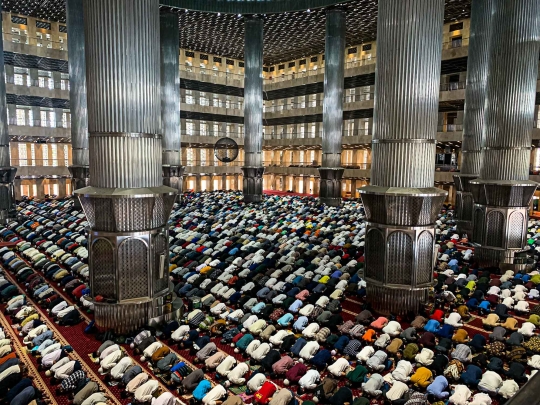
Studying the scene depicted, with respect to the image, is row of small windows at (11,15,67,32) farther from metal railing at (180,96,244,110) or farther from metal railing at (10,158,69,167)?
metal railing at (180,96,244,110)

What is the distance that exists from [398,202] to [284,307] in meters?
3.80

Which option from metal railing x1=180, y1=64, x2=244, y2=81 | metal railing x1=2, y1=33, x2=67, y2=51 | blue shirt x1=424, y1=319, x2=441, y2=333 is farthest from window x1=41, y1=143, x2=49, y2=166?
blue shirt x1=424, y1=319, x2=441, y2=333

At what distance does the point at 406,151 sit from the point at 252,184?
18.2 m

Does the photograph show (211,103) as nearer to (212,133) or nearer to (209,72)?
(212,133)

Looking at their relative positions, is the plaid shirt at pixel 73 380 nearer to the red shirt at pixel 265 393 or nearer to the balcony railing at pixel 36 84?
the red shirt at pixel 265 393

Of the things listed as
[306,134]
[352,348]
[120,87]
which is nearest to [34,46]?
[306,134]

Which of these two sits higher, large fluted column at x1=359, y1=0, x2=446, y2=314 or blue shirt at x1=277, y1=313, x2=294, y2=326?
large fluted column at x1=359, y1=0, x2=446, y2=314

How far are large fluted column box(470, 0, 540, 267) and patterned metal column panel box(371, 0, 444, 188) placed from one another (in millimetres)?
4791

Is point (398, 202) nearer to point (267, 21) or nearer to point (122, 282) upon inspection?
point (122, 282)

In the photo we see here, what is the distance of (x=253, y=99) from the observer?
2650cm

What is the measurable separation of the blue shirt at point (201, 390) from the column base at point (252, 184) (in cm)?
2075

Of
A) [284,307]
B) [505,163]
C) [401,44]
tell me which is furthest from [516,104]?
[284,307]

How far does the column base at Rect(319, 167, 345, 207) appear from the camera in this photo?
84.9 feet

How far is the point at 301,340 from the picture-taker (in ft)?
26.1
